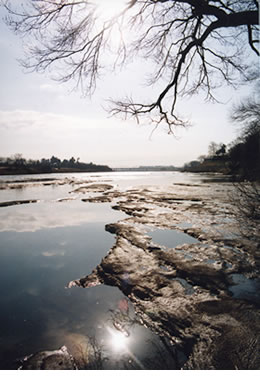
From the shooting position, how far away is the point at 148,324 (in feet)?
6.48

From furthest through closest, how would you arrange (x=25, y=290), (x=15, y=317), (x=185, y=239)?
(x=185, y=239), (x=25, y=290), (x=15, y=317)

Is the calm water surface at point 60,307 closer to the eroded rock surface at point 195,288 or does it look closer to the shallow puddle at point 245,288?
the eroded rock surface at point 195,288

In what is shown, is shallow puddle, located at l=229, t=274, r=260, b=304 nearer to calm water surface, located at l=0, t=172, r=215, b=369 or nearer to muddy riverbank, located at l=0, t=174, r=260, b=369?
muddy riverbank, located at l=0, t=174, r=260, b=369

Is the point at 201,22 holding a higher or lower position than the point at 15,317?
higher

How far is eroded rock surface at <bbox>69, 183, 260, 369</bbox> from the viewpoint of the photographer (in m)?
1.65

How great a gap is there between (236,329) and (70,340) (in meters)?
1.62

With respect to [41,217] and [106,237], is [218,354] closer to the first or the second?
[106,237]

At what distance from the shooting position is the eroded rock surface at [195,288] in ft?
5.43

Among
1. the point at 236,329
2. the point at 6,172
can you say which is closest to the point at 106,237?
the point at 236,329

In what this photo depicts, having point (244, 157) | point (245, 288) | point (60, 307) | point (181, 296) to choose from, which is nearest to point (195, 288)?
point (181, 296)

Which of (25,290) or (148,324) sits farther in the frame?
(25,290)

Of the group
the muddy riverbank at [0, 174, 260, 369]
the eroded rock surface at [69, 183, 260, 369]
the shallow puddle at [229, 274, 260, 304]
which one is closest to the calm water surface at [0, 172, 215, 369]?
the muddy riverbank at [0, 174, 260, 369]

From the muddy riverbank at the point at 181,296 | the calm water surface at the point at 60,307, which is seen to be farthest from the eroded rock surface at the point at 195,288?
the calm water surface at the point at 60,307

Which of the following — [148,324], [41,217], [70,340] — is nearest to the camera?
[70,340]
